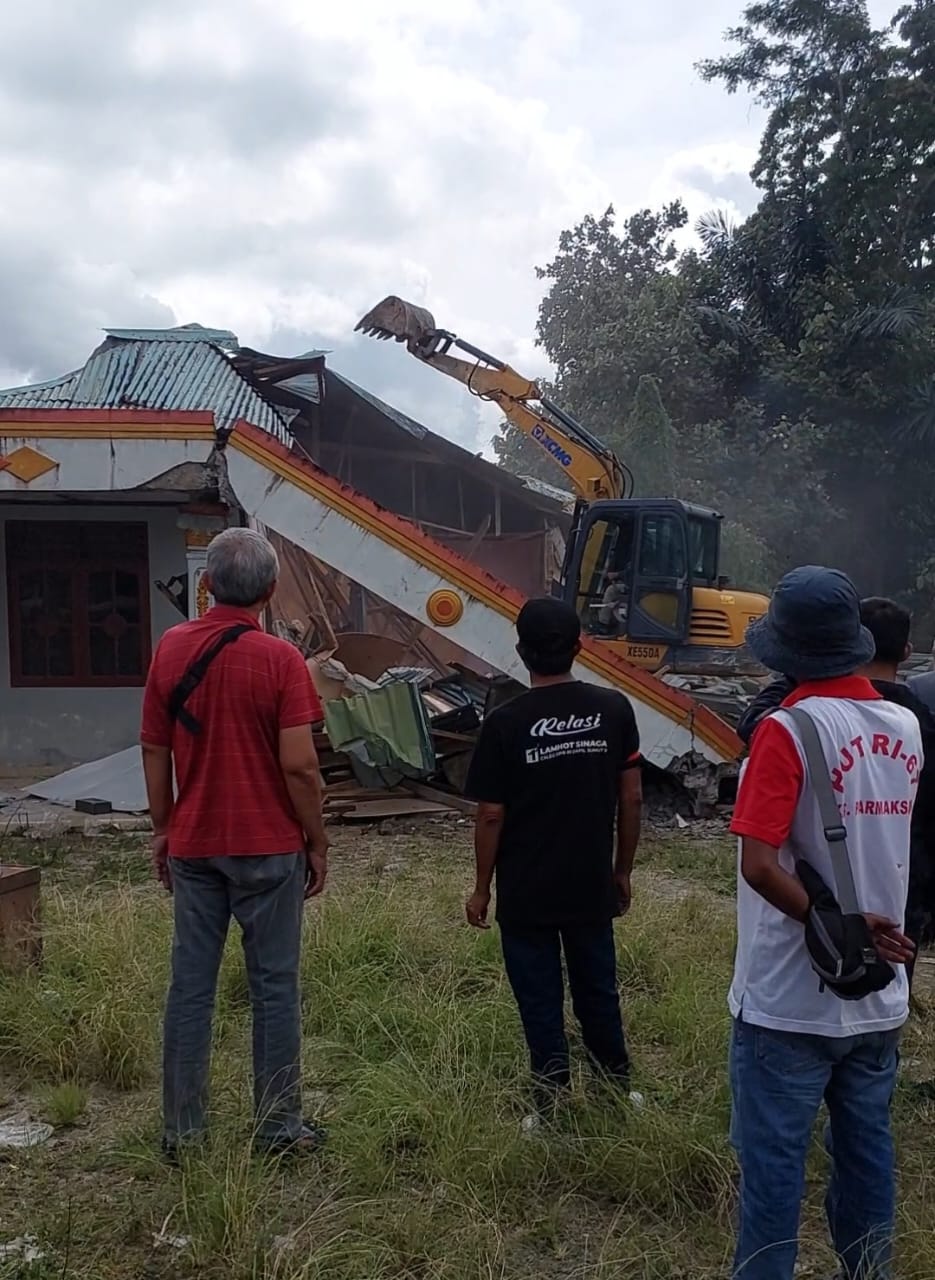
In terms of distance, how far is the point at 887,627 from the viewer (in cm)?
333

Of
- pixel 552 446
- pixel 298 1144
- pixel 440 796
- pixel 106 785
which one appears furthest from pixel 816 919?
pixel 552 446

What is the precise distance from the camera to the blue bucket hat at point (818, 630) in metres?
2.19

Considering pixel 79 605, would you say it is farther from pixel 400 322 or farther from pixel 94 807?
pixel 400 322

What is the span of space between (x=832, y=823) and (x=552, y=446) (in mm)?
10534

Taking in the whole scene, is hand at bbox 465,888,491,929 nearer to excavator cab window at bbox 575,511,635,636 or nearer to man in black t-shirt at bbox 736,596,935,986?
man in black t-shirt at bbox 736,596,935,986

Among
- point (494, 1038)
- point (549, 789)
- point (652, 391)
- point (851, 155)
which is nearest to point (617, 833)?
point (549, 789)

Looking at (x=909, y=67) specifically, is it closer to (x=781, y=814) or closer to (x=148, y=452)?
(x=148, y=452)

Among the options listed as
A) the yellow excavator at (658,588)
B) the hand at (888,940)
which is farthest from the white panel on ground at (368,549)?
the hand at (888,940)

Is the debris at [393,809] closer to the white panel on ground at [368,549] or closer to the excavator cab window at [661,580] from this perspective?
the white panel on ground at [368,549]

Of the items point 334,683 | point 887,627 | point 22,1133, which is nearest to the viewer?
point 887,627

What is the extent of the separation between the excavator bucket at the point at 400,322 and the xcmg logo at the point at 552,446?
161cm

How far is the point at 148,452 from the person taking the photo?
9148 millimetres

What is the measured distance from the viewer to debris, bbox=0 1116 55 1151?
337 centimetres

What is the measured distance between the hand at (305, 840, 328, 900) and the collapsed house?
11.0 feet
